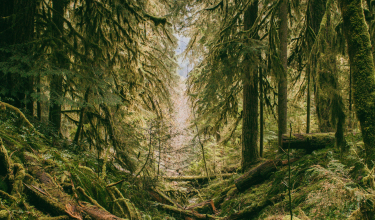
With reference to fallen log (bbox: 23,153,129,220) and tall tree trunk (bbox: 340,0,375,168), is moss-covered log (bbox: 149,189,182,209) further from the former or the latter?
tall tree trunk (bbox: 340,0,375,168)

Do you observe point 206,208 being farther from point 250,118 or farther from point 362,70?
point 362,70

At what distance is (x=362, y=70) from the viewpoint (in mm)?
2461

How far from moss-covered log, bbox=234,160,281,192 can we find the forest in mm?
27

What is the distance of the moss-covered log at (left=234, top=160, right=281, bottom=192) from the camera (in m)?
5.64

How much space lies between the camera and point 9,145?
3.01 m

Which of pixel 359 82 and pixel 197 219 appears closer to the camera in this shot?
pixel 359 82

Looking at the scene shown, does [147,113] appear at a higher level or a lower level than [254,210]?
higher

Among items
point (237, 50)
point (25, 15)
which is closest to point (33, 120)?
point (25, 15)

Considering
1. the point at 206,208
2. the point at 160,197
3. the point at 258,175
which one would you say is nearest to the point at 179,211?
the point at 160,197

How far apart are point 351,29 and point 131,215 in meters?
4.46

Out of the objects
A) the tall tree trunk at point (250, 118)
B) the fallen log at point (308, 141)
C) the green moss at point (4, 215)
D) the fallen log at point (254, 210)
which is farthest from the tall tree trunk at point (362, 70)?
the tall tree trunk at point (250, 118)

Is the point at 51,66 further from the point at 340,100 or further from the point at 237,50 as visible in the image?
the point at 340,100

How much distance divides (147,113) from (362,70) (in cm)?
525

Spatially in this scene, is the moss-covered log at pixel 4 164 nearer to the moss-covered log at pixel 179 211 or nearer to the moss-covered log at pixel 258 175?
the moss-covered log at pixel 179 211
